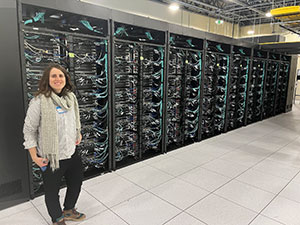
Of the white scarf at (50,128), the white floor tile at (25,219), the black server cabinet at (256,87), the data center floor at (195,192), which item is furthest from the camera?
the black server cabinet at (256,87)

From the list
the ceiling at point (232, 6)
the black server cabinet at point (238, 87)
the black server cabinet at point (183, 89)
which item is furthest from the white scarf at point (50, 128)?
the ceiling at point (232, 6)

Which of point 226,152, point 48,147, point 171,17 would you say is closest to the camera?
point 48,147

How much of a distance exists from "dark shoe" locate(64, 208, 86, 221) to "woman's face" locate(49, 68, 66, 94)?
1.11 meters

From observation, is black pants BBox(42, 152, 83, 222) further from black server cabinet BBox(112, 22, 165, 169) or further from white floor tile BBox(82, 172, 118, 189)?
black server cabinet BBox(112, 22, 165, 169)

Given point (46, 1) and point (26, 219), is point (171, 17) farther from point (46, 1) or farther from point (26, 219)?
point (26, 219)

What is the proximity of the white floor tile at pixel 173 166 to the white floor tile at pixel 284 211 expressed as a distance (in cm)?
116

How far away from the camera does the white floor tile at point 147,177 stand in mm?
2713

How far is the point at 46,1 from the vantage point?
2.14 m

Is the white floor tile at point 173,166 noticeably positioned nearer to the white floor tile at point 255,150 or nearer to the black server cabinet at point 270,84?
the white floor tile at point 255,150

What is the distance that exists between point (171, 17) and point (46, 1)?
5.92m

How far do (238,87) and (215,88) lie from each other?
43.1 inches

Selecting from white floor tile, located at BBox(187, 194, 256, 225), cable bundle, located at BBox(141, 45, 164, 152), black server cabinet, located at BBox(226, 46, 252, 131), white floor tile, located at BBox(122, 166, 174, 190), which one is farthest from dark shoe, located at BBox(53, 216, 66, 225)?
black server cabinet, located at BBox(226, 46, 252, 131)

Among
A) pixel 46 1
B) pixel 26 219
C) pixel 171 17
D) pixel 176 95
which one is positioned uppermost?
pixel 171 17

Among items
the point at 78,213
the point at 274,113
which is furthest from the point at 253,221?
the point at 274,113
